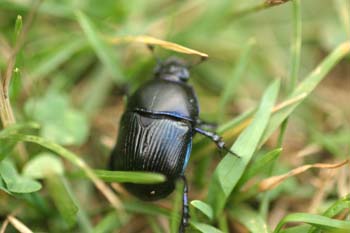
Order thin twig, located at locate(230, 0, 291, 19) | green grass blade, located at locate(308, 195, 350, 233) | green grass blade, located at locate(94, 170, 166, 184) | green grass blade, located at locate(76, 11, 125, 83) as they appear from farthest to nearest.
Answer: green grass blade, located at locate(76, 11, 125, 83) < thin twig, located at locate(230, 0, 291, 19) < green grass blade, located at locate(308, 195, 350, 233) < green grass blade, located at locate(94, 170, 166, 184)

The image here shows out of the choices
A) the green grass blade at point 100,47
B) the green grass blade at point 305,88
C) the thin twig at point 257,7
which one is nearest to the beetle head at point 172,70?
the green grass blade at point 100,47

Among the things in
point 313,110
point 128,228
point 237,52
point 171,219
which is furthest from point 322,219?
point 237,52

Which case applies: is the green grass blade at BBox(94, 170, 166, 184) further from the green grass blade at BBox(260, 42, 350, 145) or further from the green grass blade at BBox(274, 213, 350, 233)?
the green grass blade at BBox(260, 42, 350, 145)

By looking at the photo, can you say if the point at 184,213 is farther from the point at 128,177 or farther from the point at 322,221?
the point at 322,221

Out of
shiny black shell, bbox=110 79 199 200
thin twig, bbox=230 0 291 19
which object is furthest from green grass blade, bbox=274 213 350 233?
thin twig, bbox=230 0 291 19

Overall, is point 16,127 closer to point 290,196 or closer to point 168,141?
point 168,141

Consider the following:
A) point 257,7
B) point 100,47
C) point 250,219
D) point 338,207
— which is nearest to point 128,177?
point 250,219
